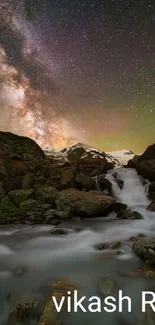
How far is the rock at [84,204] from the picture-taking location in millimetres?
14531

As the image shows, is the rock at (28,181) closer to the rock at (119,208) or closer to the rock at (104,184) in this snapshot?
the rock at (104,184)

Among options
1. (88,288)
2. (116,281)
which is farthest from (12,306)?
(116,281)

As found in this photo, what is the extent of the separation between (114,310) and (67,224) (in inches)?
280

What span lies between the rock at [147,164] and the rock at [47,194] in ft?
26.8

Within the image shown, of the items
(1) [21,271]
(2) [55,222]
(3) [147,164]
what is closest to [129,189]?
(3) [147,164]

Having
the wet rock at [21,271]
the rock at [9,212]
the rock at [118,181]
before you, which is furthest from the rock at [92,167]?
the wet rock at [21,271]

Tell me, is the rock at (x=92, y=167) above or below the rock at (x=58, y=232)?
above

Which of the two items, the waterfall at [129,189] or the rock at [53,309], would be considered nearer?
the rock at [53,309]

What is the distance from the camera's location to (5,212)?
1460 cm

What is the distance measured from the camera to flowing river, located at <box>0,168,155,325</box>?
21.2 ft

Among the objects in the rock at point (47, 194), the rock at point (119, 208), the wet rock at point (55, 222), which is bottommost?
the wet rock at point (55, 222)

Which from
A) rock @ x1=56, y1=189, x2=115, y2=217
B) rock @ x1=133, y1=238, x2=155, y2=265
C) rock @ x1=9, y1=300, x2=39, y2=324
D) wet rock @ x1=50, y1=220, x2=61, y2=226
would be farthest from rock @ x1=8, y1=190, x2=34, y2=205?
rock @ x1=9, y1=300, x2=39, y2=324

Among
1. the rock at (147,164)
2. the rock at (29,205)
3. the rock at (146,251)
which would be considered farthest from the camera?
the rock at (147,164)

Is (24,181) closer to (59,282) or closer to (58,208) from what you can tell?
(58,208)
